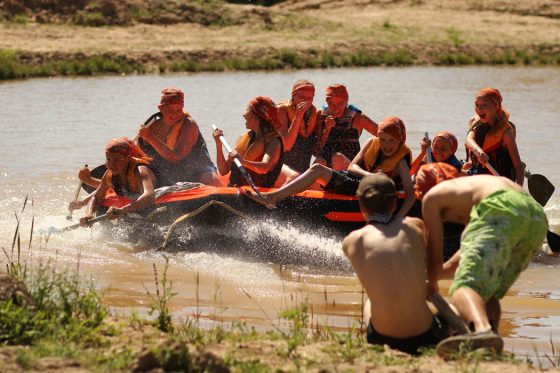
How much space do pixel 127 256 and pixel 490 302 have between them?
4.08 metres

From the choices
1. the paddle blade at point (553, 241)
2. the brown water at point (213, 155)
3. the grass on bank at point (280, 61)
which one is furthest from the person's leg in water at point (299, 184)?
the grass on bank at point (280, 61)

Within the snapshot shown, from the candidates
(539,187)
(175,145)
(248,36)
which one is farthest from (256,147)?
(248,36)

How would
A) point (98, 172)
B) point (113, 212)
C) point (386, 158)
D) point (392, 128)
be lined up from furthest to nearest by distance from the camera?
point (98, 172) < point (113, 212) < point (386, 158) < point (392, 128)

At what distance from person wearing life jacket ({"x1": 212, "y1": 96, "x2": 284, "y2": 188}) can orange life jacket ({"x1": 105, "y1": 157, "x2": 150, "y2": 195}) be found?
0.77 meters

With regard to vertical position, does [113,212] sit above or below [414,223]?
below

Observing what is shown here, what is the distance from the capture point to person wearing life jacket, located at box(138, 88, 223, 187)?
31.9 ft

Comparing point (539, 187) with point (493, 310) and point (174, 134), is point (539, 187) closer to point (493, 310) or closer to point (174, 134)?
point (174, 134)

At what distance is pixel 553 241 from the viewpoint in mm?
9312

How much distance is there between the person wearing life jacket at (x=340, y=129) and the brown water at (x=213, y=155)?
1.38 m

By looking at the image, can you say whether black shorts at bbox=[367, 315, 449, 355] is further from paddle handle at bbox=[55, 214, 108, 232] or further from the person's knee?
the person's knee

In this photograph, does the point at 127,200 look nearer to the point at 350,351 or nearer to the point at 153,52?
the point at 350,351

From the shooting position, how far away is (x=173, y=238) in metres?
9.20

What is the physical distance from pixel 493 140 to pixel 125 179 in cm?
309

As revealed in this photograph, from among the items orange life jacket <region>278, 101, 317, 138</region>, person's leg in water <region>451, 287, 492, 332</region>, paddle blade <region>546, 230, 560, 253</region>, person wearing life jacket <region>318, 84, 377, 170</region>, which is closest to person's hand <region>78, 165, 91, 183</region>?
orange life jacket <region>278, 101, 317, 138</region>
